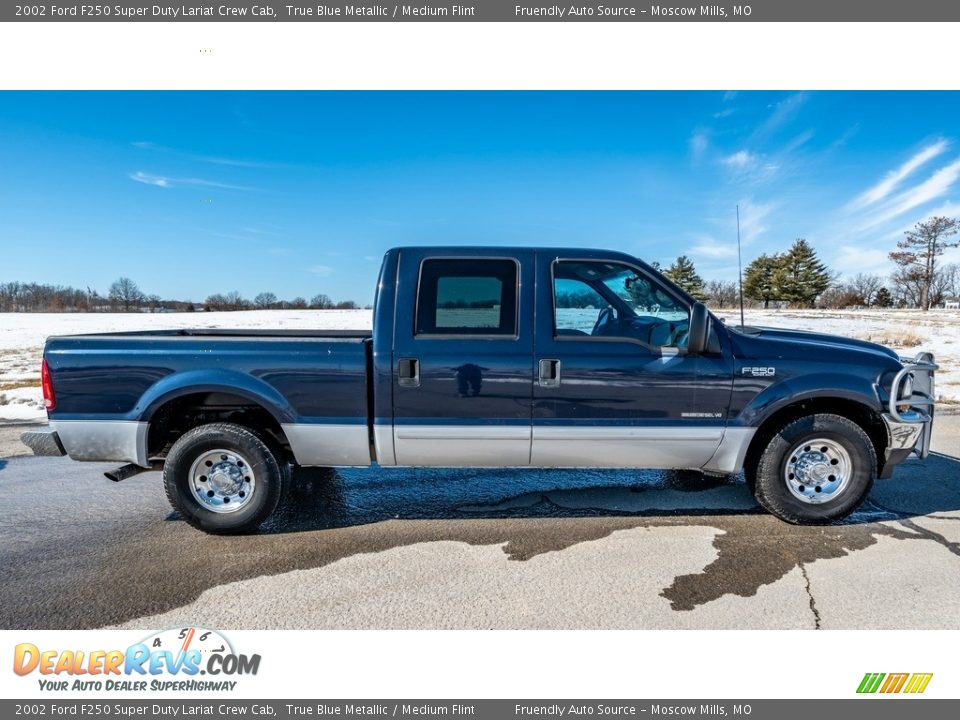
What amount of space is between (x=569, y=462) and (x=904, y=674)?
2010 millimetres

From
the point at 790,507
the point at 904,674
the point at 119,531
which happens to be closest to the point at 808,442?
the point at 790,507

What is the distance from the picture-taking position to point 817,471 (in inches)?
143

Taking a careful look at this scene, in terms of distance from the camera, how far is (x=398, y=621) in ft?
8.48

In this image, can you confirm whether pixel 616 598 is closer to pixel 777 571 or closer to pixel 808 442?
pixel 777 571

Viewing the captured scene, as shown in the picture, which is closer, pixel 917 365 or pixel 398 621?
A: pixel 398 621

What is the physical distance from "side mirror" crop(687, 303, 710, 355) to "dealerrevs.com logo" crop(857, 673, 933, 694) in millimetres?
1911

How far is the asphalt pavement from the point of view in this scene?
2.63 meters

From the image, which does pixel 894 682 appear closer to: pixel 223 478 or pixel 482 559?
pixel 482 559

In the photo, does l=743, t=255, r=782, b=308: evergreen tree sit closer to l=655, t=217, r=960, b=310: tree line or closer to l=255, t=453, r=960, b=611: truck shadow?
l=655, t=217, r=960, b=310: tree line

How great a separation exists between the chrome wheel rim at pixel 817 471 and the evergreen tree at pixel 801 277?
48.8m

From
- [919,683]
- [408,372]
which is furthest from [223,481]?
[919,683]

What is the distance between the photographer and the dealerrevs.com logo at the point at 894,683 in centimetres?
231

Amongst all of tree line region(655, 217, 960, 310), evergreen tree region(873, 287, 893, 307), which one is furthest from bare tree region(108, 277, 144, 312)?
evergreen tree region(873, 287, 893, 307)

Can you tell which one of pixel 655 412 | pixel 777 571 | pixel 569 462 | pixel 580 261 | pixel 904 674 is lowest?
pixel 904 674
